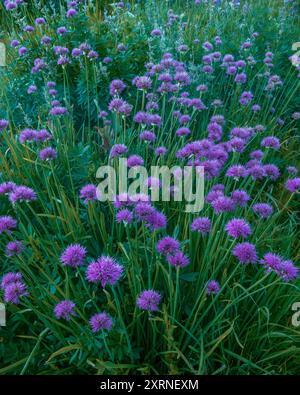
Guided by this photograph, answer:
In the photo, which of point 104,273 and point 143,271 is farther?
point 143,271

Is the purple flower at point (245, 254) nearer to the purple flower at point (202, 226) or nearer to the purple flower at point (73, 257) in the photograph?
the purple flower at point (202, 226)

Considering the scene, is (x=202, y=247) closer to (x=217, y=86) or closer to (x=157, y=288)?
(x=157, y=288)

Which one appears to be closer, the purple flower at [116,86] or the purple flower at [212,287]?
the purple flower at [212,287]

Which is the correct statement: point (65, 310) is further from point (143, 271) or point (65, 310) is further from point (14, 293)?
point (143, 271)

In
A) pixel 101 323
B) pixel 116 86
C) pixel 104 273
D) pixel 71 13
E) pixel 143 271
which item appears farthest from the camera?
pixel 71 13

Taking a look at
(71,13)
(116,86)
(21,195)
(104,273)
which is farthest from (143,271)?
(71,13)

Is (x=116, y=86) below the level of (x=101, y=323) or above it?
above

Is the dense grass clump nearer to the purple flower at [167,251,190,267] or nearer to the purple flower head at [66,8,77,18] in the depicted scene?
the purple flower at [167,251,190,267]

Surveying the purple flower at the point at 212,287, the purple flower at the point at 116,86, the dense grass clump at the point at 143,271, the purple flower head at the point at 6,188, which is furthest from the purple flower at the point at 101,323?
the purple flower at the point at 116,86

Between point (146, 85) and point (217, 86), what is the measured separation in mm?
1323

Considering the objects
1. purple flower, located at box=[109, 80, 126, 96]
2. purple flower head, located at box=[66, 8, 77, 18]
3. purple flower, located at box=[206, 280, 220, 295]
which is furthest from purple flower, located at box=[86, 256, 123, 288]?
purple flower head, located at box=[66, 8, 77, 18]

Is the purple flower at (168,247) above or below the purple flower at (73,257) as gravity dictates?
above
